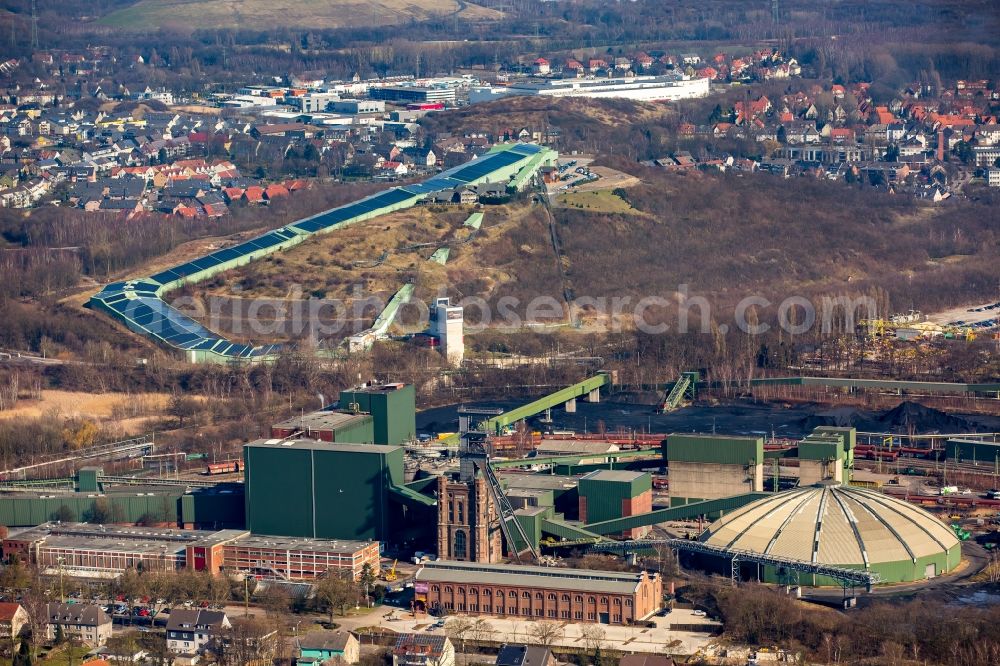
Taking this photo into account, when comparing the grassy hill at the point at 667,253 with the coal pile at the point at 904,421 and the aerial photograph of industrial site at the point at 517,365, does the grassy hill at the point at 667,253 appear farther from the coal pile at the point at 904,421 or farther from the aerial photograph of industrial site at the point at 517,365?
the coal pile at the point at 904,421

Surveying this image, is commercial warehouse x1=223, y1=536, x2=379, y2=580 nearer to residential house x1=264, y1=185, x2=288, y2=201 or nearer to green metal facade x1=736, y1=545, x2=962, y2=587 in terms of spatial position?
green metal facade x1=736, y1=545, x2=962, y2=587

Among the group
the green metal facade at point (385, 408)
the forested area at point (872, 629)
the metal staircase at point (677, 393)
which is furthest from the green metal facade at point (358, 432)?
the forested area at point (872, 629)

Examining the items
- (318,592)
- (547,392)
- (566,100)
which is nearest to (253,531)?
(318,592)

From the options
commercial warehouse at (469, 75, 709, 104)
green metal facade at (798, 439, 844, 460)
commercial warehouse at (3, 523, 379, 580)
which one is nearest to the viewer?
commercial warehouse at (3, 523, 379, 580)

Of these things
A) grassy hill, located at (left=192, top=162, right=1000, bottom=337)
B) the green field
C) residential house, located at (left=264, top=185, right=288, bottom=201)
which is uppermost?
residential house, located at (left=264, top=185, right=288, bottom=201)

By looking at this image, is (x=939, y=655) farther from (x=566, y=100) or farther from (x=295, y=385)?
(x=566, y=100)

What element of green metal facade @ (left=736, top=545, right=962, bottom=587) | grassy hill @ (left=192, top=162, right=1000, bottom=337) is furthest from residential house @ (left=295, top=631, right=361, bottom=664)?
grassy hill @ (left=192, top=162, right=1000, bottom=337)
